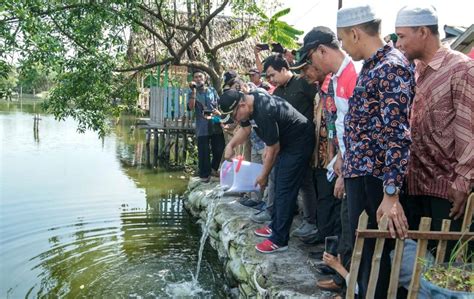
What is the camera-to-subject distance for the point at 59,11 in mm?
6980

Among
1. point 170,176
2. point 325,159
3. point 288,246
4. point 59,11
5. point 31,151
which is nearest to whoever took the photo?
point 325,159

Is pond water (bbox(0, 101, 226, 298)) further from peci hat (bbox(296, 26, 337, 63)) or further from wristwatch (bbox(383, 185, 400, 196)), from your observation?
wristwatch (bbox(383, 185, 400, 196))

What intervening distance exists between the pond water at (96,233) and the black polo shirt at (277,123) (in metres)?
1.88

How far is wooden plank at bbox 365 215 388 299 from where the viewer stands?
2250mm

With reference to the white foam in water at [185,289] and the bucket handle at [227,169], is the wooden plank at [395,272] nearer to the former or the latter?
the white foam in water at [185,289]

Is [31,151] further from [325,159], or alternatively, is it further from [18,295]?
[325,159]

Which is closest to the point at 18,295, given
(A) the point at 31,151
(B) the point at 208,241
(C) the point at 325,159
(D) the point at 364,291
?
(B) the point at 208,241

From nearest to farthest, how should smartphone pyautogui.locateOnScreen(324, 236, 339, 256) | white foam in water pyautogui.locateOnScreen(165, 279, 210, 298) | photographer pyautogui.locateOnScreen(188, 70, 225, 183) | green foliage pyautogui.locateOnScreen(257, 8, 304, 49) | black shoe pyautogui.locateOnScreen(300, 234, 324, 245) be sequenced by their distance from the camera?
1. smartphone pyautogui.locateOnScreen(324, 236, 339, 256)
2. black shoe pyautogui.locateOnScreen(300, 234, 324, 245)
3. white foam in water pyautogui.locateOnScreen(165, 279, 210, 298)
4. photographer pyautogui.locateOnScreen(188, 70, 225, 183)
5. green foliage pyautogui.locateOnScreen(257, 8, 304, 49)

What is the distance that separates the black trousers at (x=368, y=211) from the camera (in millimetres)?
2457

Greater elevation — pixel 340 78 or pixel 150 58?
pixel 150 58

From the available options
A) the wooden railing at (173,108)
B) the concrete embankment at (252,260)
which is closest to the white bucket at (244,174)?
the concrete embankment at (252,260)

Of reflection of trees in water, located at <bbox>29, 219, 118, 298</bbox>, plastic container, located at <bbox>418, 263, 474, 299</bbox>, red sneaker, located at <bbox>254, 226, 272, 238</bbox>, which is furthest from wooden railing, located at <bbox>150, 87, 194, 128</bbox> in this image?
plastic container, located at <bbox>418, 263, 474, 299</bbox>

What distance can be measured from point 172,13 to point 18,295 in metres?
6.60

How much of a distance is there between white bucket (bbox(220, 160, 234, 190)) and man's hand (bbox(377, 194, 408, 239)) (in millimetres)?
3372
